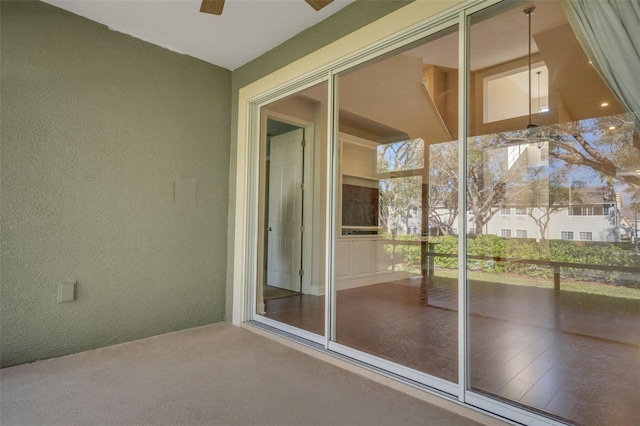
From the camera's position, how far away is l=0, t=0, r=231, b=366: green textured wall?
7.55 feet

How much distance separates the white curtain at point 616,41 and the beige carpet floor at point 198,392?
171 cm

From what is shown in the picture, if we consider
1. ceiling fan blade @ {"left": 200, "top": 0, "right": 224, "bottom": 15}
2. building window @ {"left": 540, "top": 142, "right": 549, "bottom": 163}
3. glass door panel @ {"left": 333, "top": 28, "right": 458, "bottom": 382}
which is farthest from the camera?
building window @ {"left": 540, "top": 142, "right": 549, "bottom": 163}

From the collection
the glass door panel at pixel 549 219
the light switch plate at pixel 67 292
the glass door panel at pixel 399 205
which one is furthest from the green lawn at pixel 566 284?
the light switch plate at pixel 67 292

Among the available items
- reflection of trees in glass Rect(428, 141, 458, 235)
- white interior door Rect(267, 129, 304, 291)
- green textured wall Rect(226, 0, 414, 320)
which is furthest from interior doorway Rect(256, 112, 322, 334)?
reflection of trees in glass Rect(428, 141, 458, 235)

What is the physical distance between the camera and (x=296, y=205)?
195 inches

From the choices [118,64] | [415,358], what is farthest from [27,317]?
[415,358]

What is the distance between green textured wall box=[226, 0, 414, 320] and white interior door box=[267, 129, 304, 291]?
1540 millimetres

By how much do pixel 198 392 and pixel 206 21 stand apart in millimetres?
2615

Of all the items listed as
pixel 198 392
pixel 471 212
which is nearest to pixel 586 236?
pixel 471 212

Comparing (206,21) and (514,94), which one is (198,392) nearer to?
(206,21)

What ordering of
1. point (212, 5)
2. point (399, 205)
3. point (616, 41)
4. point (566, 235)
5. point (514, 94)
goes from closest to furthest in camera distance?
point (616, 41) < point (212, 5) < point (566, 235) < point (514, 94) < point (399, 205)

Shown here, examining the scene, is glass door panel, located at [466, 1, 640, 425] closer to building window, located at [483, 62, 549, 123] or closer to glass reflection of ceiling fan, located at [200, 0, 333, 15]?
building window, located at [483, 62, 549, 123]

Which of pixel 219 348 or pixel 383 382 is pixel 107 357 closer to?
pixel 219 348

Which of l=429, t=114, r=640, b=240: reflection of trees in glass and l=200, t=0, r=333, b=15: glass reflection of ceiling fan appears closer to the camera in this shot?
l=200, t=0, r=333, b=15: glass reflection of ceiling fan
